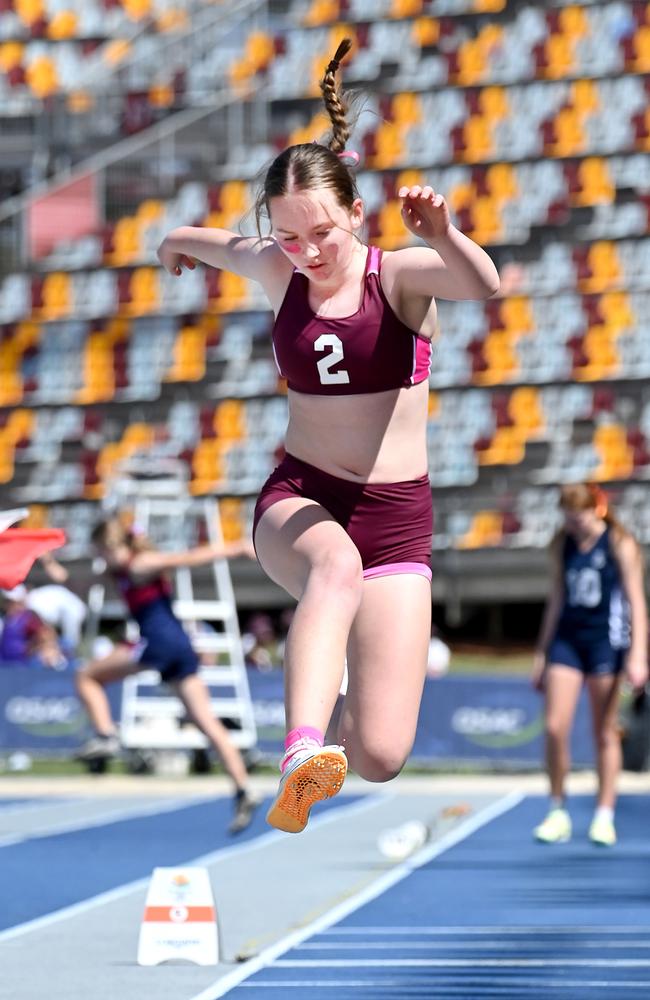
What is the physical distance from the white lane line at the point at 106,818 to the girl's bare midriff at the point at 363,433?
242 inches

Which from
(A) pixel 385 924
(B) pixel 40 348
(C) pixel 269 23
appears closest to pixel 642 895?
(A) pixel 385 924

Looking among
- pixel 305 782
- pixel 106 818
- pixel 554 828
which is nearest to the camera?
pixel 305 782

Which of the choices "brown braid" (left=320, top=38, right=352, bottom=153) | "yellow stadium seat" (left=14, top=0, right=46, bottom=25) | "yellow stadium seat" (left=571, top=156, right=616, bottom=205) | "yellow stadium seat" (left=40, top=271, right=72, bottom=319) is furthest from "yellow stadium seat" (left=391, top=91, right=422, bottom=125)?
"brown braid" (left=320, top=38, right=352, bottom=153)

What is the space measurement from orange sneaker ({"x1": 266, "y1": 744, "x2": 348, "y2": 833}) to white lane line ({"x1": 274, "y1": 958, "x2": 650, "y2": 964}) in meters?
1.52

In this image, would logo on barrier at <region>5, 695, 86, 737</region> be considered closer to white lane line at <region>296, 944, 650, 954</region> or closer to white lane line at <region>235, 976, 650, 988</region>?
white lane line at <region>296, 944, 650, 954</region>

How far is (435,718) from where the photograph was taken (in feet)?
58.0

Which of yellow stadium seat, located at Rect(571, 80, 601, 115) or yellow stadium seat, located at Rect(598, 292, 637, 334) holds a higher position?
yellow stadium seat, located at Rect(571, 80, 601, 115)

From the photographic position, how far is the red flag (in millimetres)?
5496

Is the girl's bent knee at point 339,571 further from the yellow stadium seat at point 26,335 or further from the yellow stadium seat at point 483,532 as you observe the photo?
the yellow stadium seat at point 26,335

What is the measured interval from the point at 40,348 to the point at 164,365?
2241 millimetres

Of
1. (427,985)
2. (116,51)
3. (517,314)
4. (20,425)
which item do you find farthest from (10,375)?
(427,985)

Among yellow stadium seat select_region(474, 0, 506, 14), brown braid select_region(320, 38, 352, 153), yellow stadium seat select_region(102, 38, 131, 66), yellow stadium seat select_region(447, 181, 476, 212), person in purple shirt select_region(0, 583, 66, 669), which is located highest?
yellow stadium seat select_region(474, 0, 506, 14)

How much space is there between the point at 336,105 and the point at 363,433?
35.3 inches

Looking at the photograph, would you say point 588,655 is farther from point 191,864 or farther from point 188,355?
point 188,355
